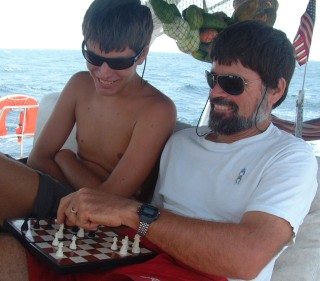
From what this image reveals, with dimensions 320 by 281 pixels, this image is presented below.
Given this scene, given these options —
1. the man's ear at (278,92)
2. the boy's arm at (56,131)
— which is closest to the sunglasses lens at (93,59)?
the boy's arm at (56,131)

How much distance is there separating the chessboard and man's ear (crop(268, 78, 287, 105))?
66 centimetres

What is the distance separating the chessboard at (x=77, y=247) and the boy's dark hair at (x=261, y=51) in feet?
2.23

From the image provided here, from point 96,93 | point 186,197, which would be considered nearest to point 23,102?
point 96,93

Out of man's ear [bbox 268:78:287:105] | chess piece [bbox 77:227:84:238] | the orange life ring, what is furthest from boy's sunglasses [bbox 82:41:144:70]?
the orange life ring

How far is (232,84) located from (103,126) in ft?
2.28

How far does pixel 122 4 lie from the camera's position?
2.05 m

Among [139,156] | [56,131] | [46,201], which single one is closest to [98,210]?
[46,201]

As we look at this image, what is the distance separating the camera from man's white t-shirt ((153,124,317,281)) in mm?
1479

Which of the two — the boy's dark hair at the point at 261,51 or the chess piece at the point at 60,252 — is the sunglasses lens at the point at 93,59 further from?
the chess piece at the point at 60,252

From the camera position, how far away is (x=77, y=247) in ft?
4.89

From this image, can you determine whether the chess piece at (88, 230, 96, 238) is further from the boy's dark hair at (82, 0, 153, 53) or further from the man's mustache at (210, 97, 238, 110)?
the boy's dark hair at (82, 0, 153, 53)

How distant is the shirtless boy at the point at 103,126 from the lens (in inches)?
71.1

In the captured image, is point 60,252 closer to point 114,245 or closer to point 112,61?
point 114,245

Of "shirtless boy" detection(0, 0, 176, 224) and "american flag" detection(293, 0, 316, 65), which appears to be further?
"american flag" detection(293, 0, 316, 65)
